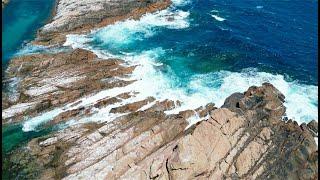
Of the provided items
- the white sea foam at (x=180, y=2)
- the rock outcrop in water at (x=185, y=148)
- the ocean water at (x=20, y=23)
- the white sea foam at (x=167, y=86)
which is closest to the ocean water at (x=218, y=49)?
the white sea foam at (x=167, y=86)

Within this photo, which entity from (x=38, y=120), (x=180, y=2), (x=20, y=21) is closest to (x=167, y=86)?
(x=38, y=120)

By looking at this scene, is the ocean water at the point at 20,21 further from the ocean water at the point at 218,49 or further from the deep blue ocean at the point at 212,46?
the ocean water at the point at 218,49

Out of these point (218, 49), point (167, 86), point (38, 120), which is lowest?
point (167, 86)

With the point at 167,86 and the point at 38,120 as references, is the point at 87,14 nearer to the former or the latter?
the point at 167,86

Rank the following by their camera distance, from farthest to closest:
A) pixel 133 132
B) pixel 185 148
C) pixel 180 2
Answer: pixel 180 2 → pixel 133 132 → pixel 185 148

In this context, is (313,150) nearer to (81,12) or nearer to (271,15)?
(271,15)

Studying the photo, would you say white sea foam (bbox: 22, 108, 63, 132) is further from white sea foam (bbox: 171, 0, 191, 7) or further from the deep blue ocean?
white sea foam (bbox: 171, 0, 191, 7)

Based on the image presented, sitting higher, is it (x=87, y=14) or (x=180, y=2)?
(x=87, y=14)
